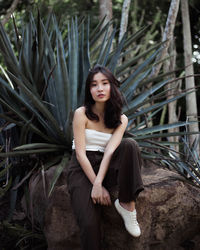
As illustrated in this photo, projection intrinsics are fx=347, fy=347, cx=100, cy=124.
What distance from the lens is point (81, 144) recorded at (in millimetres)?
2389

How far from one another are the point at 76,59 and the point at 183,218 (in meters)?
1.77

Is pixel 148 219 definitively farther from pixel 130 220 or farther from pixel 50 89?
pixel 50 89

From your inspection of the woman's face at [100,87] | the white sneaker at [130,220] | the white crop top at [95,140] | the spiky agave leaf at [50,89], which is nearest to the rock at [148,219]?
the white sneaker at [130,220]

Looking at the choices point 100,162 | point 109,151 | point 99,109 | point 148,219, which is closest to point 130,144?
point 109,151

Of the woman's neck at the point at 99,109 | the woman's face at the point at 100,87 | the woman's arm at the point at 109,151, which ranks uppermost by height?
the woman's face at the point at 100,87

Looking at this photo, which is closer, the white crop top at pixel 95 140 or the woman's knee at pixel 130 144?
the woman's knee at pixel 130 144

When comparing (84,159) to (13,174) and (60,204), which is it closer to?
(60,204)

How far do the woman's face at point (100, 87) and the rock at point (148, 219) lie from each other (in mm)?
662

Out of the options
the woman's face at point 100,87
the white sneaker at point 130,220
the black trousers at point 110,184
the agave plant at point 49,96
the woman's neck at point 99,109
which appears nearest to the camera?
the black trousers at point 110,184

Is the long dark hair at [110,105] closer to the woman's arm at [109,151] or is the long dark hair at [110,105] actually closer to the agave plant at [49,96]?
the woman's arm at [109,151]

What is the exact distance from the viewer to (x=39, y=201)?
2.79 meters

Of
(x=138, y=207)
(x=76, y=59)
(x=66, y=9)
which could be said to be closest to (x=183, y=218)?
(x=138, y=207)

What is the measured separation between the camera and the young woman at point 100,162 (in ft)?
7.18

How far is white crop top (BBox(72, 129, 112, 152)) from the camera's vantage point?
8.08 ft
